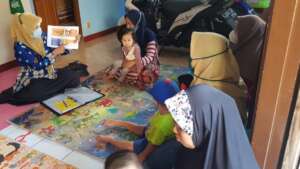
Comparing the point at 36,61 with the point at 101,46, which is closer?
the point at 36,61

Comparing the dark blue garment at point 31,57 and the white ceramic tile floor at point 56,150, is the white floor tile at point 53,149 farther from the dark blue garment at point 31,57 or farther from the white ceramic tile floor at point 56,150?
the dark blue garment at point 31,57

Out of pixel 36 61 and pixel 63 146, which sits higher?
pixel 36 61

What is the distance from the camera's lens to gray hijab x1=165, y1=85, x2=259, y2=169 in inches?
39.1

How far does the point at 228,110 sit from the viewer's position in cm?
101

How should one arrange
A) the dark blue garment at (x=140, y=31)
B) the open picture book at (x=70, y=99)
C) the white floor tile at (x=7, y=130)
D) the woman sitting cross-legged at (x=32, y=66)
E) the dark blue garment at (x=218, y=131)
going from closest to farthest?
the dark blue garment at (x=218, y=131)
the white floor tile at (x=7, y=130)
the open picture book at (x=70, y=99)
the woman sitting cross-legged at (x=32, y=66)
the dark blue garment at (x=140, y=31)

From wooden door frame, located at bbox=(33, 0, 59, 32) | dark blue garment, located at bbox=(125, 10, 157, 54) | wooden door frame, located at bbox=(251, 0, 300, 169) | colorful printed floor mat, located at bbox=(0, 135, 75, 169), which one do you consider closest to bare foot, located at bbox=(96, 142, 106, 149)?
colorful printed floor mat, located at bbox=(0, 135, 75, 169)

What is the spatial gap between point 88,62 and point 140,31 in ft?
2.69

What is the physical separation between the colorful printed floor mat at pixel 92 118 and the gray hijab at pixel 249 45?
81cm

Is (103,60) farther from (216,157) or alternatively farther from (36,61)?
(216,157)

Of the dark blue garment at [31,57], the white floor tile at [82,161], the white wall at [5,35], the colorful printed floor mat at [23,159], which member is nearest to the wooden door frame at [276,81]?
the white floor tile at [82,161]

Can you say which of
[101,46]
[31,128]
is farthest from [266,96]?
[101,46]

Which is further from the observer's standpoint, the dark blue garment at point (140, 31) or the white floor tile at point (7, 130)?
the dark blue garment at point (140, 31)

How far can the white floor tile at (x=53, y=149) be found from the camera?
1.92m

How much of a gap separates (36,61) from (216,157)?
2.08 metres
